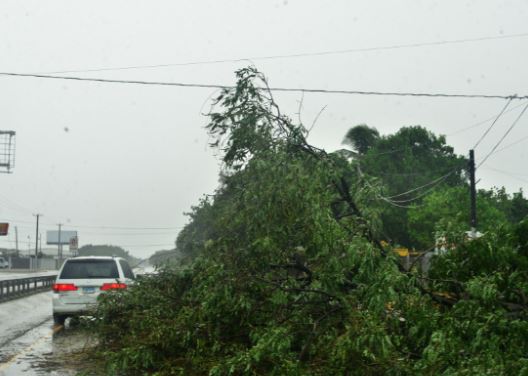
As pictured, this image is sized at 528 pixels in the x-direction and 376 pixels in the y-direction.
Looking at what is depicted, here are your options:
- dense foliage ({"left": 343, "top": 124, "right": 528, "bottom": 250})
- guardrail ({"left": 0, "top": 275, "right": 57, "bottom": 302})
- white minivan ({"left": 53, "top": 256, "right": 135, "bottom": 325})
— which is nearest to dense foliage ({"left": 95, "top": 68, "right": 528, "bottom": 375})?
white minivan ({"left": 53, "top": 256, "right": 135, "bottom": 325})

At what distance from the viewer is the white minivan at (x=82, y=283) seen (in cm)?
1631

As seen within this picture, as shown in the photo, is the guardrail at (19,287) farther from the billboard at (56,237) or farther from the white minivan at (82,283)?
the billboard at (56,237)

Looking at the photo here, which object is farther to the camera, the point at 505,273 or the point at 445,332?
the point at 505,273

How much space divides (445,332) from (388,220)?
51.0m

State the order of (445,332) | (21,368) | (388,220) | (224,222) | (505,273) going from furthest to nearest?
1. (388,220)
2. (21,368)
3. (224,222)
4. (505,273)
5. (445,332)

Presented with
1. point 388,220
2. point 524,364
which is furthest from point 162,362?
point 388,220

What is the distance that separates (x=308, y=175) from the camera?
28.1 ft

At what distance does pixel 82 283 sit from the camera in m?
16.4

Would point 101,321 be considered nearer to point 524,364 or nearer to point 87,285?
point 87,285

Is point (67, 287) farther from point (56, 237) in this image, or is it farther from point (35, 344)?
point (56, 237)

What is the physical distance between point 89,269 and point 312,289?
31.9 feet

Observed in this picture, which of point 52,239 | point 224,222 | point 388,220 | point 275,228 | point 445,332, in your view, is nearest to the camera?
point 445,332

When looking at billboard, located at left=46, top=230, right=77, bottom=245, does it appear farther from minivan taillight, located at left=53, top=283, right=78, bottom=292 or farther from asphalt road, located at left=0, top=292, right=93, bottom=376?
minivan taillight, located at left=53, top=283, right=78, bottom=292

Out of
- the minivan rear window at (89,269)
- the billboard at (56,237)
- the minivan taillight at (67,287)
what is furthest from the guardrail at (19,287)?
the billboard at (56,237)
